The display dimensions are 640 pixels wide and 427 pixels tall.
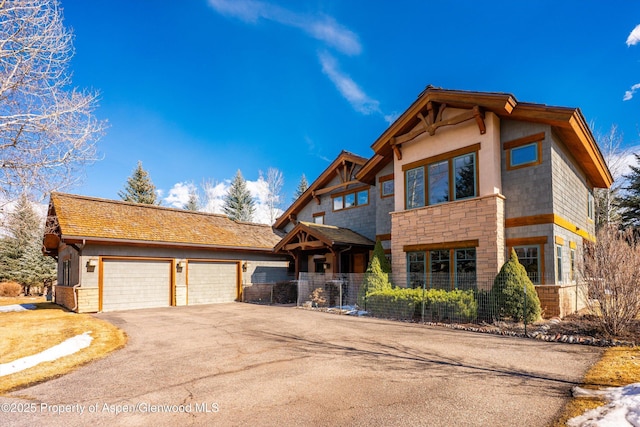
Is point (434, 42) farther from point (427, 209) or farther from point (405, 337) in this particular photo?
point (405, 337)

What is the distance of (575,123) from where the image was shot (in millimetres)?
11641

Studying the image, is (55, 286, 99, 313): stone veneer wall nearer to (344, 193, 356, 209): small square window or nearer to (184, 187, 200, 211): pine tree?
(344, 193, 356, 209): small square window

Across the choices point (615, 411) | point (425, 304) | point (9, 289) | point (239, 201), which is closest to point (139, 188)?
point (239, 201)

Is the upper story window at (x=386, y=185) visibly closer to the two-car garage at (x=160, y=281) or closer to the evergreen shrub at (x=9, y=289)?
the two-car garage at (x=160, y=281)

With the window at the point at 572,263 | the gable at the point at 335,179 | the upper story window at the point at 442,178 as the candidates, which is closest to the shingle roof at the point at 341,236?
the gable at the point at 335,179

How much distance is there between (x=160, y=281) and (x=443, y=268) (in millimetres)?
13061

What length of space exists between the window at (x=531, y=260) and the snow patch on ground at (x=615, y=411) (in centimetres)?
771

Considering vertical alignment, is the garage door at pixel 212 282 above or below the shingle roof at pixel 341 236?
below

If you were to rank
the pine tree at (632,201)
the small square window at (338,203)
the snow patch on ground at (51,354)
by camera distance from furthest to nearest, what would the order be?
the pine tree at (632,201) → the small square window at (338,203) → the snow patch on ground at (51,354)

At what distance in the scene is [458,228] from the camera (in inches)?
521

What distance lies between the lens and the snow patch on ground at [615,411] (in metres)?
3.74

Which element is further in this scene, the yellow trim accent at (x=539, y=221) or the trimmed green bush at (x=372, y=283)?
the trimmed green bush at (x=372, y=283)

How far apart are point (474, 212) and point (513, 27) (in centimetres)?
770

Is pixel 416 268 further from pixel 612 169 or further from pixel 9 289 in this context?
pixel 9 289
